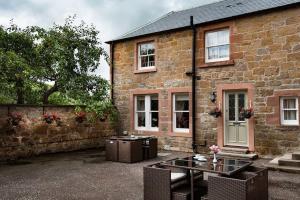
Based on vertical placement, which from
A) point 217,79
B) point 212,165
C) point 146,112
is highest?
point 217,79

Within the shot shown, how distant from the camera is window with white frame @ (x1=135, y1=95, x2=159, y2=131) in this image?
1264 centimetres

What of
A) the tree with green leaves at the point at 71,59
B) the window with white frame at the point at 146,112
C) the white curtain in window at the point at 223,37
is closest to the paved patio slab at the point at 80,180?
the window with white frame at the point at 146,112

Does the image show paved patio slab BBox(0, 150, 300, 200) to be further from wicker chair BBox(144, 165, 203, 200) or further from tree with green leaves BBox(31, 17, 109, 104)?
tree with green leaves BBox(31, 17, 109, 104)

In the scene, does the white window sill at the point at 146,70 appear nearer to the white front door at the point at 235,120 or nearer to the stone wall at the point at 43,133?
the stone wall at the point at 43,133

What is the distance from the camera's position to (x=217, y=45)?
10.9 meters

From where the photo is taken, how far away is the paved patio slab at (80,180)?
5766 mm

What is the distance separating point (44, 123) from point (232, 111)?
6978 mm

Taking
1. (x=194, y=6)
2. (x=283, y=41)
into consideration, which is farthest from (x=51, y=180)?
(x=194, y=6)

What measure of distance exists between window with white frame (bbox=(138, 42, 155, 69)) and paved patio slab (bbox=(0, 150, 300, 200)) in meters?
4.67

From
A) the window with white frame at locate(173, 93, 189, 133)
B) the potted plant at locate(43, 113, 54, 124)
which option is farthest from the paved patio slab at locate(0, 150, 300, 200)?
the window with white frame at locate(173, 93, 189, 133)


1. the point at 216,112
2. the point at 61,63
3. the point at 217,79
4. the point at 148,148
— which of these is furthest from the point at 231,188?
the point at 61,63

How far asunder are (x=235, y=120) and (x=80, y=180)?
605cm

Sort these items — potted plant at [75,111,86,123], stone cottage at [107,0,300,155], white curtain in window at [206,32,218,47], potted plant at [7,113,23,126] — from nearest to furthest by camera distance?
stone cottage at [107,0,300,155] → potted plant at [7,113,23,126] → white curtain in window at [206,32,218,47] → potted plant at [75,111,86,123]

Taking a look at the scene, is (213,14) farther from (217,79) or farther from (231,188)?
→ (231,188)
